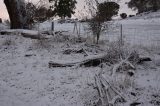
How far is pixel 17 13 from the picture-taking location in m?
12.6

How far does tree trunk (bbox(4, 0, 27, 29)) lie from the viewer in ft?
40.7

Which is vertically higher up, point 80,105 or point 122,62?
point 122,62

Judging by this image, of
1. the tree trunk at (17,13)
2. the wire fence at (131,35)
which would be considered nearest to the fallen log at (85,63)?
the wire fence at (131,35)

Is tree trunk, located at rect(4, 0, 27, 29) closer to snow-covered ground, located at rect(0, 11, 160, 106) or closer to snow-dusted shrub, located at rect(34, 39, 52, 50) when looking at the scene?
snow-dusted shrub, located at rect(34, 39, 52, 50)

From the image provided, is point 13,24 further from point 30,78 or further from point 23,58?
point 30,78

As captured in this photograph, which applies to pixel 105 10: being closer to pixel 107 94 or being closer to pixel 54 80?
pixel 54 80

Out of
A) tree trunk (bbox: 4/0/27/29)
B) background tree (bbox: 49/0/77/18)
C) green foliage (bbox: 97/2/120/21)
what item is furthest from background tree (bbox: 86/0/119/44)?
background tree (bbox: 49/0/77/18)

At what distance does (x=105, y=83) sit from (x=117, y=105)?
1.86ft

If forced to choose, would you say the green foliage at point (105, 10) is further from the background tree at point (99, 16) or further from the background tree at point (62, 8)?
the background tree at point (62, 8)

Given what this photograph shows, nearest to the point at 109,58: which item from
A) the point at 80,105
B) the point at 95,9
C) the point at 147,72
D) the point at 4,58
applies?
the point at 147,72

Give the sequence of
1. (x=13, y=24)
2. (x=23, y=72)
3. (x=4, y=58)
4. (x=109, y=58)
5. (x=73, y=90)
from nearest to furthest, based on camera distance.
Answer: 1. (x=73, y=90)
2. (x=23, y=72)
3. (x=109, y=58)
4. (x=4, y=58)
5. (x=13, y=24)

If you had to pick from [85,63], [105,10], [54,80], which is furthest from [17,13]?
[54,80]

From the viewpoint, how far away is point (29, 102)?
4.81 meters

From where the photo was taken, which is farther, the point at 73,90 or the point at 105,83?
the point at 73,90
